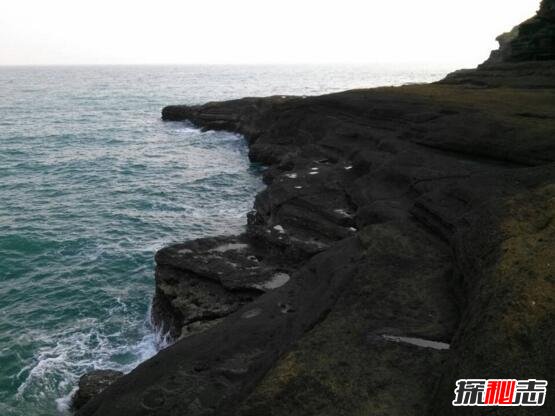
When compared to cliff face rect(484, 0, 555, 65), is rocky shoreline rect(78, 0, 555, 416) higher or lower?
lower

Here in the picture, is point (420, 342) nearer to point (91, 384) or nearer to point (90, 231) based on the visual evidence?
point (91, 384)

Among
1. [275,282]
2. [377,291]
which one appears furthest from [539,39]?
[377,291]

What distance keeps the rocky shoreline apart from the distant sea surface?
3.66m

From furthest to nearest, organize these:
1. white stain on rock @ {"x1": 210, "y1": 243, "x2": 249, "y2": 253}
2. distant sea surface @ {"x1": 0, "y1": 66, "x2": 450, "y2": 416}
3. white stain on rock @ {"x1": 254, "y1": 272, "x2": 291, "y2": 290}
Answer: white stain on rock @ {"x1": 210, "y1": 243, "x2": 249, "y2": 253}
white stain on rock @ {"x1": 254, "y1": 272, "x2": 291, "y2": 290}
distant sea surface @ {"x1": 0, "y1": 66, "x2": 450, "y2": 416}

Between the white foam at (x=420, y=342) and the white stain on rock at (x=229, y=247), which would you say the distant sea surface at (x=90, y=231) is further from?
the white foam at (x=420, y=342)

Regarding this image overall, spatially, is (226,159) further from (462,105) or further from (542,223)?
(542,223)

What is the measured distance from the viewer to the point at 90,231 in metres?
32.7

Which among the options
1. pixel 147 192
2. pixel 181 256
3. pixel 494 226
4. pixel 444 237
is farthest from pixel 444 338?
pixel 147 192

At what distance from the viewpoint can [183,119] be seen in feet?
280

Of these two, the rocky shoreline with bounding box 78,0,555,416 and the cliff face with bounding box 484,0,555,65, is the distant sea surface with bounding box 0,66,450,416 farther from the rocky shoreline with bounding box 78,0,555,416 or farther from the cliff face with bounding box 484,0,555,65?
the cliff face with bounding box 484,0,555,65

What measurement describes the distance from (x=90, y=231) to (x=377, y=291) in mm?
25725

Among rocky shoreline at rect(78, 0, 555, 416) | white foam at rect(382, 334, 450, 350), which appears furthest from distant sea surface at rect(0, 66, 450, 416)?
white foam at rect(382, 334, 450, 350)


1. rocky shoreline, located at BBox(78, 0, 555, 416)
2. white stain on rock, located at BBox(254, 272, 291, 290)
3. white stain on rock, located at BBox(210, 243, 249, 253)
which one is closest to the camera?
rocky shoreline, located at BBox(78, 0, 555, 416)

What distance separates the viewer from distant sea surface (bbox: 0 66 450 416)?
20062 mm
